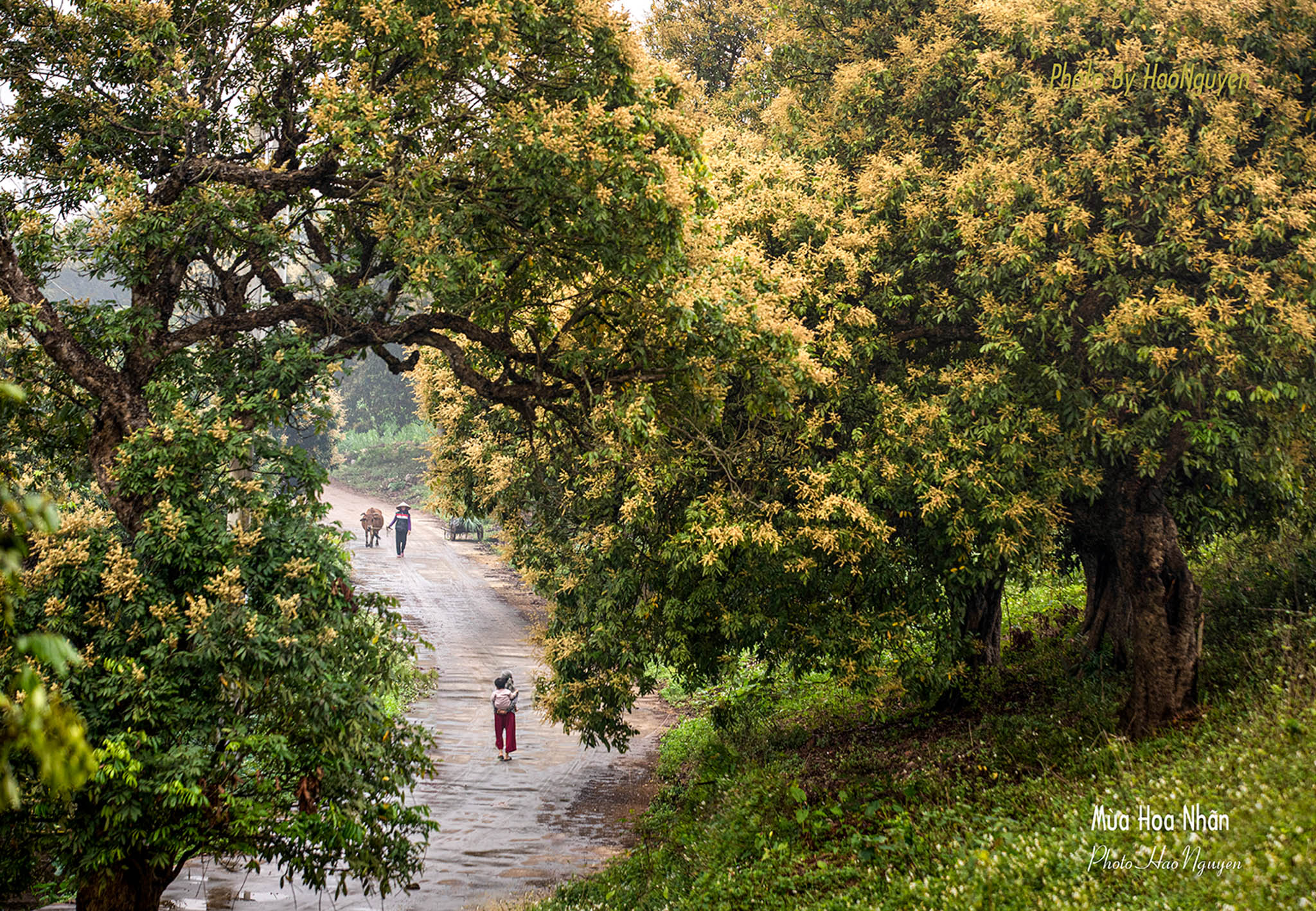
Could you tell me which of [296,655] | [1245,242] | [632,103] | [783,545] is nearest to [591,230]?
[632,103]

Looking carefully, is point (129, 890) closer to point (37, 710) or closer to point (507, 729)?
point (37, 710)

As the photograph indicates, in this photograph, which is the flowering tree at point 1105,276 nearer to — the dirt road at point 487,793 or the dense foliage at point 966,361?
the dense foliage at point 966,361

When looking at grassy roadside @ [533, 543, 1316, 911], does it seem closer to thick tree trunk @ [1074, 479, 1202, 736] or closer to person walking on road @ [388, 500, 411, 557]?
thick tree trunk @ [1074, 479, 1202, 736]

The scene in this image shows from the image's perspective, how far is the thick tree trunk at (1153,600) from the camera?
405 inches

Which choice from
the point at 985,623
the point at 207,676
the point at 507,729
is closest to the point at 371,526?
the point at 507,729

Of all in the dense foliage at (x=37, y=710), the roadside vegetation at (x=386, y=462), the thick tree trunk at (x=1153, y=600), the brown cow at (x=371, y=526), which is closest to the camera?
the dense foliage at (x=37, y=710)

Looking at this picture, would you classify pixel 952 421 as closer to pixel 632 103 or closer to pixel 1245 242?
pixel 1245 242

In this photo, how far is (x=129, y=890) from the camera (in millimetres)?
7957

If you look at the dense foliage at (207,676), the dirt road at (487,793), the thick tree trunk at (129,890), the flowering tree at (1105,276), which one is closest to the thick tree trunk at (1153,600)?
the flowering tree at (1105,276)

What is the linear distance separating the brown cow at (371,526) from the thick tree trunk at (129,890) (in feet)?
94.1

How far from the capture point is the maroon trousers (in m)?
17.3

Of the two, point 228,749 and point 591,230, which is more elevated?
point 591,230

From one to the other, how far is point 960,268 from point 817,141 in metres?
3.04

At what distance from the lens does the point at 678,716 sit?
67.2ft
